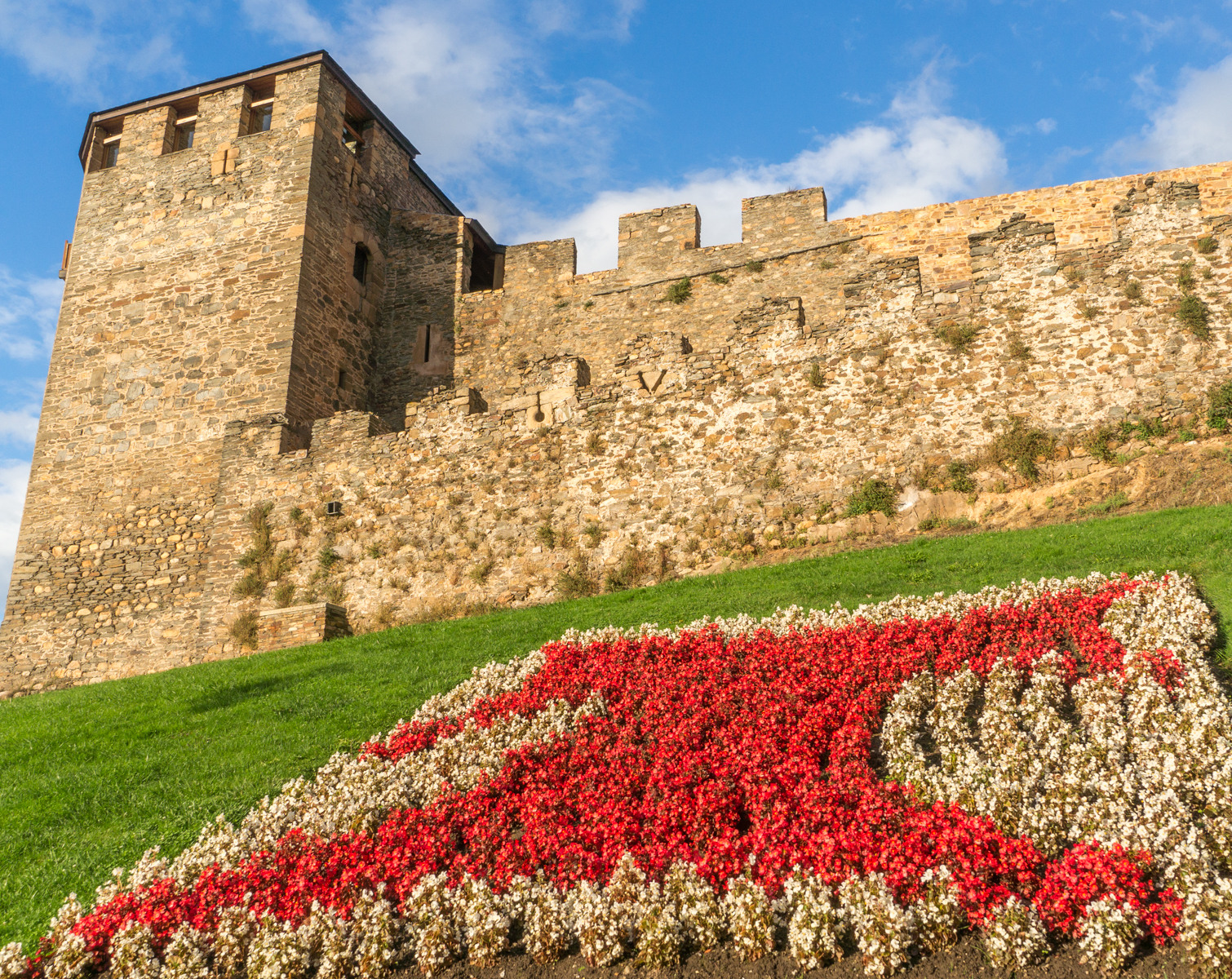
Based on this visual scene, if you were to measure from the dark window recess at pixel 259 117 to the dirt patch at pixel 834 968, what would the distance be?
23.7m

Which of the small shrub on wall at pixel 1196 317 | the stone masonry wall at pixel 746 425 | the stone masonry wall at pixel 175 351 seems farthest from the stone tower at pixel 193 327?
the small shrub on wall at pixel 1196 317

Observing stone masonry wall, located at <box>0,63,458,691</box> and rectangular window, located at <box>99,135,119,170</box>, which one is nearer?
stone masonry wall, located at <box>0,63,458,691</box>

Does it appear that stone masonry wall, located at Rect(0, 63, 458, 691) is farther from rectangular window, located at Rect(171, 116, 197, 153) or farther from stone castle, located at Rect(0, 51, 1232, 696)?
rectangular window, located at Rect(171, 116, 197, 153)

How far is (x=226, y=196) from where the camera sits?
2355 cm

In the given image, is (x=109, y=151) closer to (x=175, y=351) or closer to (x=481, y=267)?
(x=175, y=351)

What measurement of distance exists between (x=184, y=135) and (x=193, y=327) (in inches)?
256

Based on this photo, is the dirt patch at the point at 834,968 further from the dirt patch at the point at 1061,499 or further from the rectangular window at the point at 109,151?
the rectangular window at the point at 109,151

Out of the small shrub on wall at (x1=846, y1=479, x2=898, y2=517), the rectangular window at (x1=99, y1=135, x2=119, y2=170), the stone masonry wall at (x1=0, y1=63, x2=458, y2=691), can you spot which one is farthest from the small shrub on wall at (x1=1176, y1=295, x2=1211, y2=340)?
the rectangular window at (x1=99, y1=135, x2=119, y2=170)

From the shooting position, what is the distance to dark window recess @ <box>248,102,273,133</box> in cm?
2458

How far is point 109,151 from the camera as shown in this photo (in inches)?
1024

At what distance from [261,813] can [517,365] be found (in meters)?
18.0

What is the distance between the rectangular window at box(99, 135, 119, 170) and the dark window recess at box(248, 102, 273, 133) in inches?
158

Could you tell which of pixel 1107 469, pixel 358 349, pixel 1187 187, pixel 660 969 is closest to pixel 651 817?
pixel 660 969

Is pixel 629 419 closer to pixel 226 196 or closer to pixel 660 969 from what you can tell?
pixel 660 969
